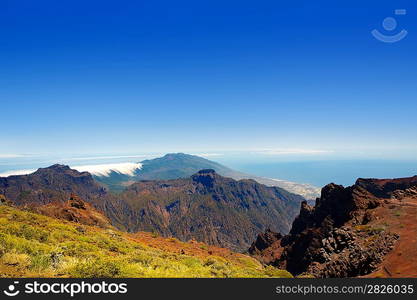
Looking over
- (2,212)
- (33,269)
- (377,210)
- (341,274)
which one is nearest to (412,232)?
(341,274)

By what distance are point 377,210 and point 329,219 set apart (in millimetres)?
40610

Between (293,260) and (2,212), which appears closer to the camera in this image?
(2,212)

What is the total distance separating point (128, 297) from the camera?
35.4ft

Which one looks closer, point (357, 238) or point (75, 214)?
point (357, 238)

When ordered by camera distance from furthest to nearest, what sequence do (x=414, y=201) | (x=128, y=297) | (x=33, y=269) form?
(x=414, y=201), (x=33, y=269), (x=128, y=297)

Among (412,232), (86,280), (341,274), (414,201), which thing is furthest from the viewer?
(414,201)

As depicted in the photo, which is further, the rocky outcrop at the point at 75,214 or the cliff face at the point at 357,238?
the rocky outcrop at the point at 75,214

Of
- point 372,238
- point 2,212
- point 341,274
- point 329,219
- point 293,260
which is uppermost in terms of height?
point 2,212

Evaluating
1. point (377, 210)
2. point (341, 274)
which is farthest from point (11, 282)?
point (377, 210)

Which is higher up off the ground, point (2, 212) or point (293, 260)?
point (2, 212)

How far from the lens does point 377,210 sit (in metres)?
51.7

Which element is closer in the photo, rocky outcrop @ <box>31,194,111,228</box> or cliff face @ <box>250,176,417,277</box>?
cliff face @ <box>250,176,417,277</box>

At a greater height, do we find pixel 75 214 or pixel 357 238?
pixel 75 214

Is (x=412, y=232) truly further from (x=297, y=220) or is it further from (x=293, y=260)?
(x=297, y=220)
